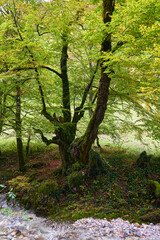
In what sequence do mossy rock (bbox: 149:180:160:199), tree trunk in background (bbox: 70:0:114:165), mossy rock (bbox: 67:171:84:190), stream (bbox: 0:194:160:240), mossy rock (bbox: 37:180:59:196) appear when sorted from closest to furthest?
1. stream (bbox: 0:194:160:240)
2. tree trunk in background (bbox: 70:0:114:165)
3. mossy rock (bbox: 149:180:160:199)
4. mossy rock (bbox: 37:180:59:196)
5. mossy rock (bbox: 67:171:84:190)

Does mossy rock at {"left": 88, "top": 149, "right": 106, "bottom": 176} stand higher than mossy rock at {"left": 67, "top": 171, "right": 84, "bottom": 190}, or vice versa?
mossy rock at {"left": 88, "top": 149, "right": 106, "bottom": 176}

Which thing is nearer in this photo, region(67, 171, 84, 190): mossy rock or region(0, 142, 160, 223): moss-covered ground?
region(0, 142, 160, 223): moss-covered ground

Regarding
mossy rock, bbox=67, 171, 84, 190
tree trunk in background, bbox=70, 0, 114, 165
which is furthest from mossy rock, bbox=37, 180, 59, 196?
tree trunk in background, bbox=70, 0, 114, 165

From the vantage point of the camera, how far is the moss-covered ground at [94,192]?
17.8 ft

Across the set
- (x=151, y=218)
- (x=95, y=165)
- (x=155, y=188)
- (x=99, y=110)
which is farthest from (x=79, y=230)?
(x=99, y=110)

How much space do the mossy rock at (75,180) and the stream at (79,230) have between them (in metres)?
1.62

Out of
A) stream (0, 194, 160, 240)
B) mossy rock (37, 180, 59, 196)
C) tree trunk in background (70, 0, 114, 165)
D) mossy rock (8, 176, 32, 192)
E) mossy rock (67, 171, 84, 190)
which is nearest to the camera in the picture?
stream (0, 194, 160, 240)

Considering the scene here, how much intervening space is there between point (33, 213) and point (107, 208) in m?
2.64

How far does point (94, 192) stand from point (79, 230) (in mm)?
1835

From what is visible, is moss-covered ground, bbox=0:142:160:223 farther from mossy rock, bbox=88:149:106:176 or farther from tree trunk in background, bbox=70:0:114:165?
tree trunk in background, bbox=70:0:114:165

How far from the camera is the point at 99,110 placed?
6160 mm

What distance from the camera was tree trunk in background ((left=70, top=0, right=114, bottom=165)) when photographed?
5.35 metres

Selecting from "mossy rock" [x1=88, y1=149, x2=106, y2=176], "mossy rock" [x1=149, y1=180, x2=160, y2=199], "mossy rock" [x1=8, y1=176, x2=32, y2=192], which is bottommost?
"mossy rock" [x1=8, y1=176, x2=32, y2=192]

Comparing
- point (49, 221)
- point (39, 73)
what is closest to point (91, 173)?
point (49, 221)
